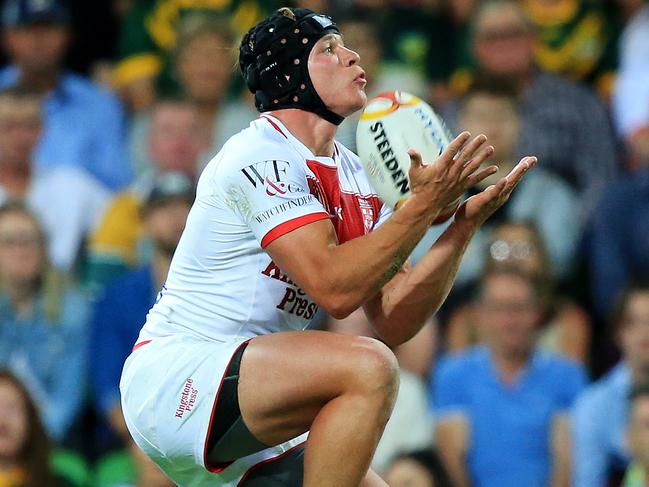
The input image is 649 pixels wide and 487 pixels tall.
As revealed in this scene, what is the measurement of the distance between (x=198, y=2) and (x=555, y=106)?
253cm

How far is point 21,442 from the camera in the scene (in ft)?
23.1

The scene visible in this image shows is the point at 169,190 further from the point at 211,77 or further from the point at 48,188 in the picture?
the point at 211,77

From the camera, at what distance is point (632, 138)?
820 cm

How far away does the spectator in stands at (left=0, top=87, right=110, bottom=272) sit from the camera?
8.24m

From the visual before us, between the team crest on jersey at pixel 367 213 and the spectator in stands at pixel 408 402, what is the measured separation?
2361 millimetres

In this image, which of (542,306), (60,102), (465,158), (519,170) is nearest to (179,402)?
(465,158)

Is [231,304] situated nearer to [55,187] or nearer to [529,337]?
[529,337]

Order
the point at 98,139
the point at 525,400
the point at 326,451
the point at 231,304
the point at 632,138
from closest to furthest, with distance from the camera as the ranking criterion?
the point at 326,451 → the point at 231,304 → the point at 525,400 → the point at 632,138 → the point at 98,139

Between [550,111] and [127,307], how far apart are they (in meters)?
2.74

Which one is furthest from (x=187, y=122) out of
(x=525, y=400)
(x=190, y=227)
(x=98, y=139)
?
(x=190, y=227)

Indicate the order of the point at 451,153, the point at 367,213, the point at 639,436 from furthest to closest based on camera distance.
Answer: the point at 639,436 < the point at 367,213 < the point at 451,153

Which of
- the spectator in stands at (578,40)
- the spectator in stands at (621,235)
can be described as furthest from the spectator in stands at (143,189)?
the spectator in stands at (621,235)

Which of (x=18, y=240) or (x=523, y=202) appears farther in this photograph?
(x=523, y=202)

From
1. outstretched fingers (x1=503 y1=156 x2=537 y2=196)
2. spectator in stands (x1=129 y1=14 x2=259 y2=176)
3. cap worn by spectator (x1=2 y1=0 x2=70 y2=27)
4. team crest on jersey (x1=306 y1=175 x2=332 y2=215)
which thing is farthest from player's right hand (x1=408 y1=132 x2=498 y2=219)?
cap worn by spectator (x1=2 y1=0 x2=70 y2=27)
